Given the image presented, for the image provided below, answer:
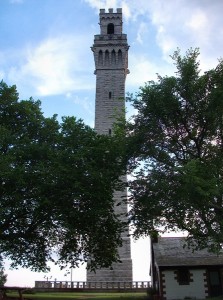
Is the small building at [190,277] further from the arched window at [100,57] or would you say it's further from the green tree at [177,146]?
the arched window at [100,57]

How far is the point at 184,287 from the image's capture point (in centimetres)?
3278

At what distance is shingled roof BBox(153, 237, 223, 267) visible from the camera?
33.1 m

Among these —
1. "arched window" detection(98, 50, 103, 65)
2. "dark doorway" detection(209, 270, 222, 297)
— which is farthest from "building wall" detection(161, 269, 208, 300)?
"arched window" detection(98, 50, 103, 65)

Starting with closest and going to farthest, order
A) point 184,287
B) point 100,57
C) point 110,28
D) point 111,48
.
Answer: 1. point 184,287
2. point 100,57
3. point 111,48
4. point 110,28

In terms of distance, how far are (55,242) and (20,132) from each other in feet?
31.5

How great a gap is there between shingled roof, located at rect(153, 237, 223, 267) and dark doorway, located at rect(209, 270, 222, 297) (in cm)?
105

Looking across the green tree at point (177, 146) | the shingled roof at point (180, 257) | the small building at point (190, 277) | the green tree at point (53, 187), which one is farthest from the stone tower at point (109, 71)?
the green tree at point (177, 146)

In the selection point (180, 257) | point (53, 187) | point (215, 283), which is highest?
point (53, 187)

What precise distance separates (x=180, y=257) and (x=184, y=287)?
9.12 feet

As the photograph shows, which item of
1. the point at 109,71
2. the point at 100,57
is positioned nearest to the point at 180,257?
the point at 109,71

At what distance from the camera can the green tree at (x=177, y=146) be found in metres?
24.1

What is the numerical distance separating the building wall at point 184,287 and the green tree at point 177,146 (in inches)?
313

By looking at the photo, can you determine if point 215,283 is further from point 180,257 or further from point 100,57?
point 100,57

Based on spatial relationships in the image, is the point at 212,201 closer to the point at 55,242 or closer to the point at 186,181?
the point at 186,181
